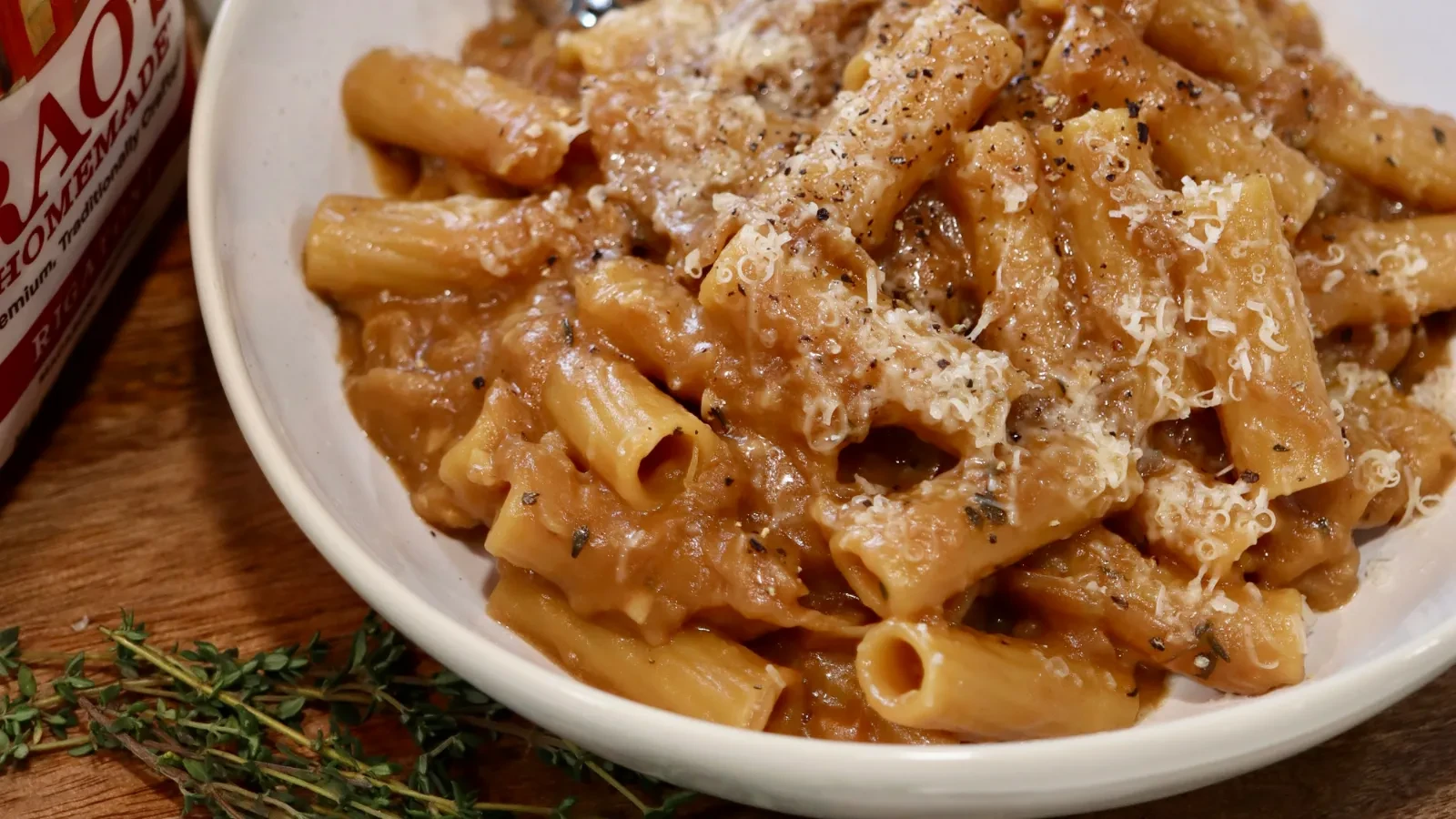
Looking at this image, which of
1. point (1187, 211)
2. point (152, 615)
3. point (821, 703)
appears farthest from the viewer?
point (152, 615)

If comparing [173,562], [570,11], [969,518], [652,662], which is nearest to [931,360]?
[969,518]

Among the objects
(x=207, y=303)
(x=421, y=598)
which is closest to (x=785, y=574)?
(x=421, y=598)

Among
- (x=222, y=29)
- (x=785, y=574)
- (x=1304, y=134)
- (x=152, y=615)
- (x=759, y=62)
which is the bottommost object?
(x=152, y=615)

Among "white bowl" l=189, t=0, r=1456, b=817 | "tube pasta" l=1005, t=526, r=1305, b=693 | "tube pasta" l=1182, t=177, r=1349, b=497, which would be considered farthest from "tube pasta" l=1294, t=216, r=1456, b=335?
"tube pasta" l=1005, t=526, r=1305, b=693

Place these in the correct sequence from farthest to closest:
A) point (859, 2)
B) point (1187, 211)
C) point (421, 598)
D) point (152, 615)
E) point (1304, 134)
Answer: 1. point (859, 2)
2. point (1304, 134)
3. point (152, 615)
4. point (1187, 211)
5. point (421, 598)

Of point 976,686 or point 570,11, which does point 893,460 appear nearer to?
point 976,686

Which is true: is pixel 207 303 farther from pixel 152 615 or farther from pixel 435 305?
pixel 152 615

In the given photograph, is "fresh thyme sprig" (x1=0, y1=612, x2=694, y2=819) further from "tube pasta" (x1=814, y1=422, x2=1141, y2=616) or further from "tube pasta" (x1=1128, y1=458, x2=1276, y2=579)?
"tube pasta" (x1=1128, y1=458, x2=1276, y2=579)
